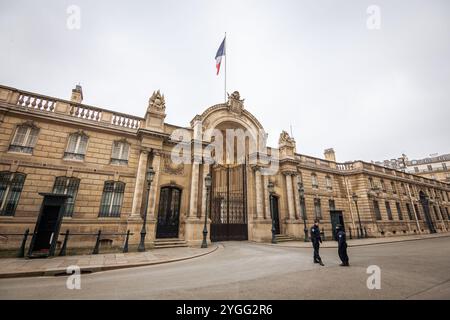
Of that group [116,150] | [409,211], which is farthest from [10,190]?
[409,211]

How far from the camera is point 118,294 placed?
4691 millimetres

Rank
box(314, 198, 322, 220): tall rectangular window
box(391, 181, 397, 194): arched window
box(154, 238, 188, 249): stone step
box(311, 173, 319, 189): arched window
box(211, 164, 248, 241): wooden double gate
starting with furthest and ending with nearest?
box(391, 181, 397, 194): arched window
box(311, 173, 319, 189): arched window
box(314, 198, 322, 220): tall rectangular window
box(211, 164, 248, 241): wooden double gate
box(154, 238, 188, 249): stone step

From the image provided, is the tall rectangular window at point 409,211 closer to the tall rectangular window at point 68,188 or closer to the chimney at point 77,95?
the tall rectangular window at point 68,188

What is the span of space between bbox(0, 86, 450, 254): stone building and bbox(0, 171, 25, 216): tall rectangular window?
0.13ft

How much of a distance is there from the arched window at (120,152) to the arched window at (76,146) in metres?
1.70

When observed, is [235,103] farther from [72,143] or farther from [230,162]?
[72,143]

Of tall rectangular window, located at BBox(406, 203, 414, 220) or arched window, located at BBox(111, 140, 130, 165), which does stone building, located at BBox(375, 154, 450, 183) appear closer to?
tall rectangular window, located at BBox(406, 203, 414, 220)

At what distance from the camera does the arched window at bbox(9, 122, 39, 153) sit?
11293mm

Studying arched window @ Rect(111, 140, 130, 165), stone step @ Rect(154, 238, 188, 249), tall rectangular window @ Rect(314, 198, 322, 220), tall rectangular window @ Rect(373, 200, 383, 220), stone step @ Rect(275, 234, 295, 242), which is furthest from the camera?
tall rectangular window @ Rect(373, 200, 383, 220)

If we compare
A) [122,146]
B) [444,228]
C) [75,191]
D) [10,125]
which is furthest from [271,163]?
[444,228]

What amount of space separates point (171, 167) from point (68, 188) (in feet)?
21.2

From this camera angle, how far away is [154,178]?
13.9 meters

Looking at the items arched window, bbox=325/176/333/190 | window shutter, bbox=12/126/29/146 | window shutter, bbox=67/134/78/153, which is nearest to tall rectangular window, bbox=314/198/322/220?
arched window, bbox=325/176/333/190
